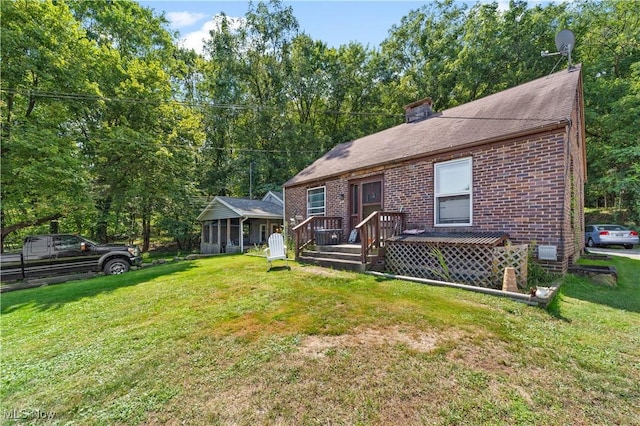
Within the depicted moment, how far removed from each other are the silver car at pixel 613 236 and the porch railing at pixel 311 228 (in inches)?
577

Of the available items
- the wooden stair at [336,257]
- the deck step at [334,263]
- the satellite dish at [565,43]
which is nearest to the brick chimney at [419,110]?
the satellite dish at [565,43]

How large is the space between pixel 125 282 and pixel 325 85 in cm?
2431

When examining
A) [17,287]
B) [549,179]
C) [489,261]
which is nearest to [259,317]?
[489,261]

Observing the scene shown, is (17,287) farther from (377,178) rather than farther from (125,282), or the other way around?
(377,178)

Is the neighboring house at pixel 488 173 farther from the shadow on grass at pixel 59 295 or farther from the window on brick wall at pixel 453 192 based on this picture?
the shadow on grass at pixel 59 295

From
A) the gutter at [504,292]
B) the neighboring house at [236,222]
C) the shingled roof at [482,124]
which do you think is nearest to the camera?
the gutter at [504,292]

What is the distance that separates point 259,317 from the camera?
434cm

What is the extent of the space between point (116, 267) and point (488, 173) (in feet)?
42.3

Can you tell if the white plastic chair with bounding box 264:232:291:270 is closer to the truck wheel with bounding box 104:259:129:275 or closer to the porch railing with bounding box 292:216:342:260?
the porch railing with bounding box 292:216:342:260

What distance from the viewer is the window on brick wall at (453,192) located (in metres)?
7.05

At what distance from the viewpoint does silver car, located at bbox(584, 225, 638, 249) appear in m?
14.0

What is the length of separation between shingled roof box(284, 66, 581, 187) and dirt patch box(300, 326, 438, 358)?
5.23m

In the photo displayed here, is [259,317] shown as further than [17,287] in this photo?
No

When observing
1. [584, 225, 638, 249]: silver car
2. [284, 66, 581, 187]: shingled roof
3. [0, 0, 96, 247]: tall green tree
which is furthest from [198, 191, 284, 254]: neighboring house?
[584, 225, 638, 249]: silver car
